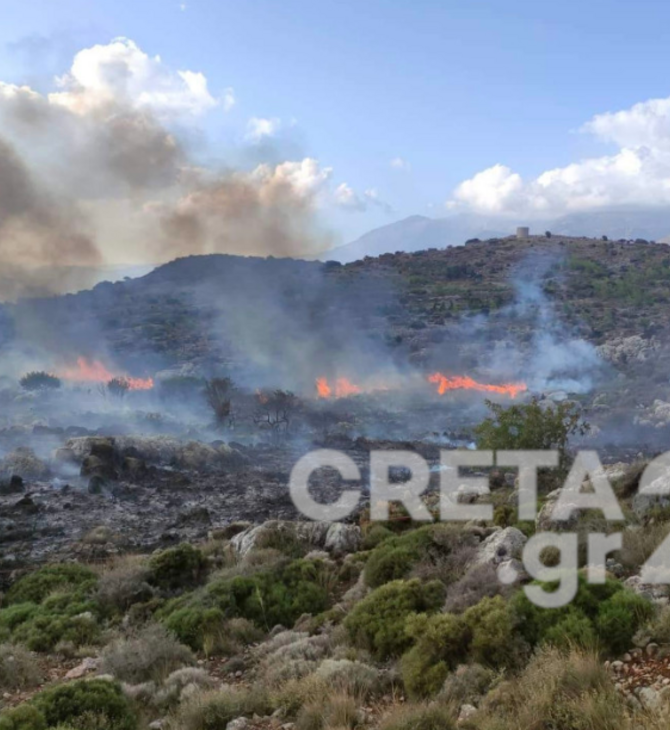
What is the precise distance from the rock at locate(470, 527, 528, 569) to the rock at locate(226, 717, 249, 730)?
16.3 feet

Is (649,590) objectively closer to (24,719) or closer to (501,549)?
(501,549)

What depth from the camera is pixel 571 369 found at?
5922 cm

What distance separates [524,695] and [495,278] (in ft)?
299

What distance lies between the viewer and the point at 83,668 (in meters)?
10.2

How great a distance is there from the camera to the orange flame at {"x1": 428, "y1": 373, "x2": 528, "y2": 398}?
55.0 m

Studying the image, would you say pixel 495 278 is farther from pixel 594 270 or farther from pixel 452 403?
pixel 452 403

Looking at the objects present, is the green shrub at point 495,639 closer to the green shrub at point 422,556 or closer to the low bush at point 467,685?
the low bush at point 467,685

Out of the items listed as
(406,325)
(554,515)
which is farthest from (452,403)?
(554,515)

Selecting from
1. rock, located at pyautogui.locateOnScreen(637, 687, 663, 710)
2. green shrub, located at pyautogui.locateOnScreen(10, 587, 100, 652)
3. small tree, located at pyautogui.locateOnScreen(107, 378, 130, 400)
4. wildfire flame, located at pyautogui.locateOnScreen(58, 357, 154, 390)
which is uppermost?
wildfire flame, located at pyautogui.locateOnScreen(58, 357, 154, 390)

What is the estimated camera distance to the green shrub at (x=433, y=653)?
7703 millimetres

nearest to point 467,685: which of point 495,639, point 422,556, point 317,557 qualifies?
point 495,639

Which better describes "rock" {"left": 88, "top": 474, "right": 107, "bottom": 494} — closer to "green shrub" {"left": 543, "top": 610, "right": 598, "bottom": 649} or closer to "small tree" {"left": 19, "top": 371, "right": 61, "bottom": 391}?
"green shrub" {"left": 543, "top": 610, "right": 598, "bottom": 649}

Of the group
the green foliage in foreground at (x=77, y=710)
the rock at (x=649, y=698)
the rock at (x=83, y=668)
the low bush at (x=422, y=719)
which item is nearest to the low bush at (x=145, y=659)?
the rock at (x=83, y=668)

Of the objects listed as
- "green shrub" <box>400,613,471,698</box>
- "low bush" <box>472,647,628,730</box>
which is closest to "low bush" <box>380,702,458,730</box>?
"low bush" <box>472,647,628,730</box>
